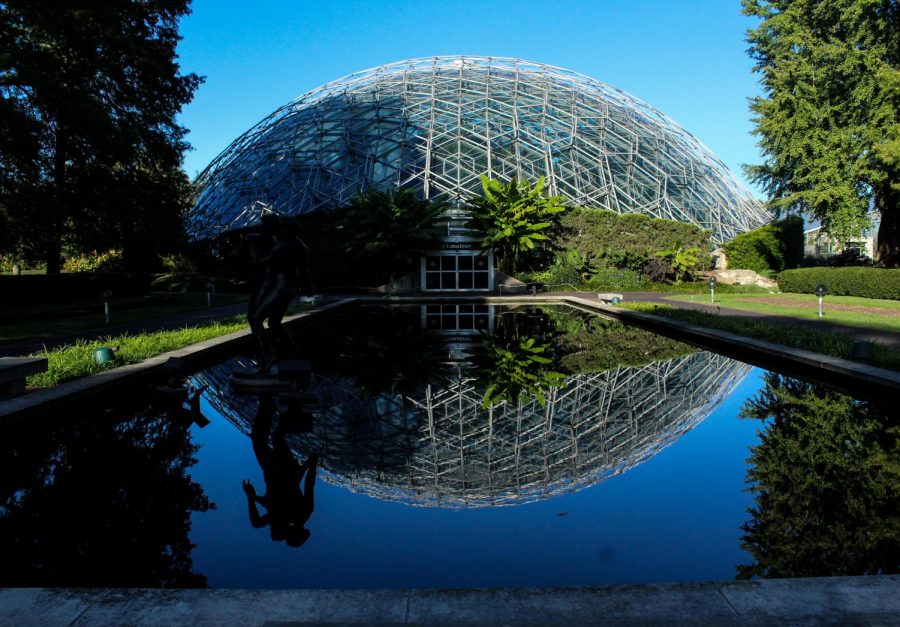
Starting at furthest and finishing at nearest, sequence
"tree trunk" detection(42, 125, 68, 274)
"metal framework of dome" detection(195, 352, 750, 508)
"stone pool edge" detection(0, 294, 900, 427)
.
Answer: "tree trunk" detection(42, 125, 68, 274) → "stone pool edge" detection(0, 294, 900, 427) → "metal framework of dome" detection(195, 352, 750, 508)

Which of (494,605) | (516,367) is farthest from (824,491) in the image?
(516,367)

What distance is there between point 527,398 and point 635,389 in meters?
1.78

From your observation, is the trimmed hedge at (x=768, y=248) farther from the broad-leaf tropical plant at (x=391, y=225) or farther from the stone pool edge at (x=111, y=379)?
the stone pool edge at (x=111, y=379)

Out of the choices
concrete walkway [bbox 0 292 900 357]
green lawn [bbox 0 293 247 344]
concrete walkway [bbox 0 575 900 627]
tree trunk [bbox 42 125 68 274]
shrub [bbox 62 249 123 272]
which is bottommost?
concrete walkway [bbox 0 575 900 627]

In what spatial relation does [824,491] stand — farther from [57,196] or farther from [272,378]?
[57,196]

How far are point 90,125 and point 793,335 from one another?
70.7 feet

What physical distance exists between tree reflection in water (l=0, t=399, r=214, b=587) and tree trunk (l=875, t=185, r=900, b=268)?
3393cm

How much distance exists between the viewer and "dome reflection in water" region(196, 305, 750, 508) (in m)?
5.41

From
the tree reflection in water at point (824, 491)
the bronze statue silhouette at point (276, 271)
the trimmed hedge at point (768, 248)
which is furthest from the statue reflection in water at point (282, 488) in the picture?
the trimmed hedge at point (768, 248)

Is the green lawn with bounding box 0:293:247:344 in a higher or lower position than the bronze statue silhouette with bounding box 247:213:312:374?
lower

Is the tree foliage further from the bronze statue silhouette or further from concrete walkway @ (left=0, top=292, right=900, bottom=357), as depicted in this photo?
the bronze statue silhouette

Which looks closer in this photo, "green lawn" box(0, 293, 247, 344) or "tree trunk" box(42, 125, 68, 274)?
"green lawn" box(0, 293, 247, 344)

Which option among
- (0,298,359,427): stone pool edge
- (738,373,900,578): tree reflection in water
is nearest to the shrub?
(0,298,359,427): stone pool edge

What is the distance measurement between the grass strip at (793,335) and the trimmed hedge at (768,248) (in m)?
24.5
